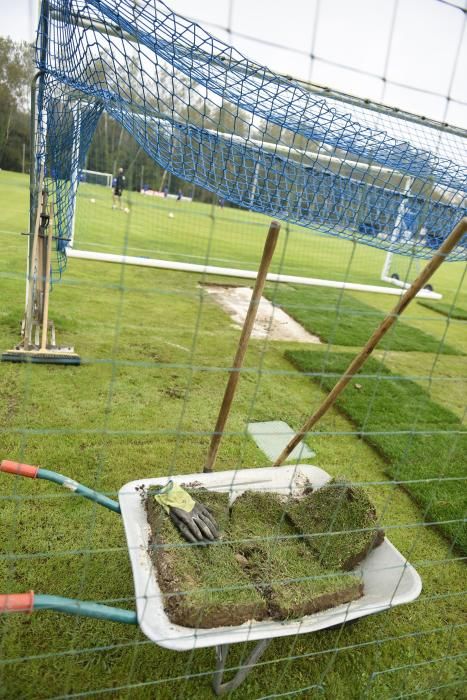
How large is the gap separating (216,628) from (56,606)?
0.55 metres

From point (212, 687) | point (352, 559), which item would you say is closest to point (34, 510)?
point (212, 687)

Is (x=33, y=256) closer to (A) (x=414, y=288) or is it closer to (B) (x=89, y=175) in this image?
(A) (x=414, y=288)

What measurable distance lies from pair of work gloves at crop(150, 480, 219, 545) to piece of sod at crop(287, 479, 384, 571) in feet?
1.23

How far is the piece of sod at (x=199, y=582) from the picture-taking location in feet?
4.90

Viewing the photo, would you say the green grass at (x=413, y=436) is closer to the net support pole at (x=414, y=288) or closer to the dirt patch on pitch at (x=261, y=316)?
the net support pole at (x=414, y=288)

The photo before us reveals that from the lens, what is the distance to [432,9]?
1650 mm

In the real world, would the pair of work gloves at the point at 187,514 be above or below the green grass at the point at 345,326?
above

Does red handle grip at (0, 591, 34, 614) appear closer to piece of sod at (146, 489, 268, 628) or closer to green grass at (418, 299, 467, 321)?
piece of sod at (146, 489, 268, 628)

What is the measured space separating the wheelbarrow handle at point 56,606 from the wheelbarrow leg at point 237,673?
38 centimetres

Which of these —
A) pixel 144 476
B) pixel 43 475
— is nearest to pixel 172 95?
pixel 43 475

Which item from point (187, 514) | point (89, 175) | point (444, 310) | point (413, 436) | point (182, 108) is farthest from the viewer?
point (89, 175)

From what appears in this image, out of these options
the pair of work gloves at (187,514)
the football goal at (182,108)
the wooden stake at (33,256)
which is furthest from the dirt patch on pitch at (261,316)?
the pair of work gloves at (187,514)

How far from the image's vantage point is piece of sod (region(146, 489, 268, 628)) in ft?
4.90

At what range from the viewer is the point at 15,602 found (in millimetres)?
1121
